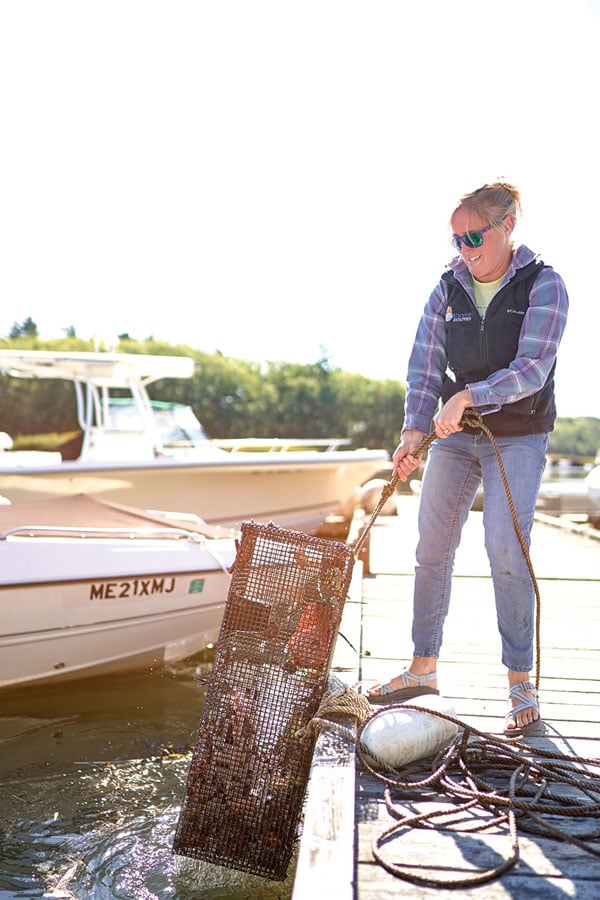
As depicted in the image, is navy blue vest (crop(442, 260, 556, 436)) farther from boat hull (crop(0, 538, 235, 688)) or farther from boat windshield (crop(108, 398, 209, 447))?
boat windshield (crop(108, 398, 209, 447))

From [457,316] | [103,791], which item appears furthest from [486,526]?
[103,791]

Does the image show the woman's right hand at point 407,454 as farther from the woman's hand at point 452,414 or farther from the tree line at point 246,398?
the tree line at point 246,398

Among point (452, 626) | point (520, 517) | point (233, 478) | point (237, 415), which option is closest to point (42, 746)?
point (452, 626)

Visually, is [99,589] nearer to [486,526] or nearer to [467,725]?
[486,526]

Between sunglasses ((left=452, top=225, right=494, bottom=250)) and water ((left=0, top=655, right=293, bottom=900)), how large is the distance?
89.3 inches

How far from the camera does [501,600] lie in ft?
10.3

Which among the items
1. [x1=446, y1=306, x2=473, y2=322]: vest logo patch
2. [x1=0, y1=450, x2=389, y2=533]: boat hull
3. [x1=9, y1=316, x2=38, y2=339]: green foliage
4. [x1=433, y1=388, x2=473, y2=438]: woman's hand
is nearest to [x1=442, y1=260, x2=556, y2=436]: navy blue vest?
[x1=446, y1=306, x2=473, y2=322]: vest logo patch

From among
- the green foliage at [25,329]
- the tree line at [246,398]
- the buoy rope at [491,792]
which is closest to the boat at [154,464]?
the buoy rope at [491,792]

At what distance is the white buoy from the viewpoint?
262 cm

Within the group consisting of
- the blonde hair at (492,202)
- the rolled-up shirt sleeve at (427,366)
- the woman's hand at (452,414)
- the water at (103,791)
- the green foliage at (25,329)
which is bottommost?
the water at (103,791)

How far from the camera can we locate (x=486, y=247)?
3035 millimetres

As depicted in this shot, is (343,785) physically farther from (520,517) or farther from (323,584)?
(520,517)

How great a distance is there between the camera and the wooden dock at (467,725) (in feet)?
6.35

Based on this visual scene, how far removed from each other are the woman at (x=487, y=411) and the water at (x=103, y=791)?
1018 millimetres
